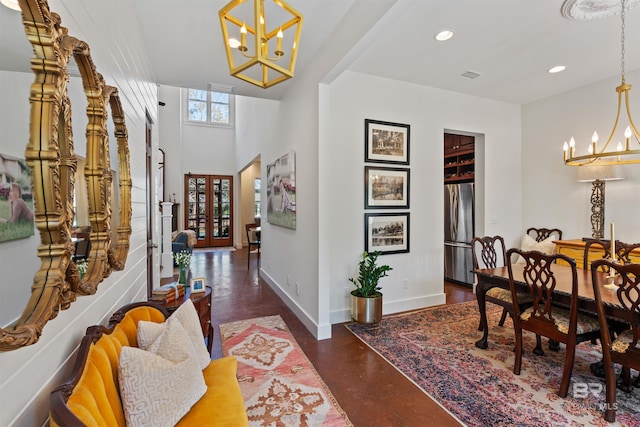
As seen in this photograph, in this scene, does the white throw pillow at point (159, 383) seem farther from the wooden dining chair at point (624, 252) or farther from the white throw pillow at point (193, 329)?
the wooden dining chair at point (624, 252)

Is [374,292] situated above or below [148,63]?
below

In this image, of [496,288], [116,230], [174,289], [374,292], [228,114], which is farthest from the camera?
[228,114]

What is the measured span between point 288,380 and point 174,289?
1.16 m

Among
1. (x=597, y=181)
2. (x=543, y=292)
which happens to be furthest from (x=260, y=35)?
(x=597, y=181)

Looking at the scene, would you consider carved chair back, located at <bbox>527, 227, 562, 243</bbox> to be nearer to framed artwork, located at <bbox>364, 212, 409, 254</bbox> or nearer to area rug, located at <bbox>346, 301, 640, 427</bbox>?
area rug, located at <bbox>346, 301, 640, 427</bbox>

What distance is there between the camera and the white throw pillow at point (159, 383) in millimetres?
1143

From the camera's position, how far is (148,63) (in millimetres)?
3018

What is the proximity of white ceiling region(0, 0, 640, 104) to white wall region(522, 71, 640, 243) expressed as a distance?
0.28 meters

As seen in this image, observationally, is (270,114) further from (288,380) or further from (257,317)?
(288,380)

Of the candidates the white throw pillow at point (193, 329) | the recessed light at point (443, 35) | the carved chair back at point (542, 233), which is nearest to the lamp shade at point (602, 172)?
the carved chair back at point (542, 233)

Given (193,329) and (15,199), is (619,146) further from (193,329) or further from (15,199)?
(15,199)

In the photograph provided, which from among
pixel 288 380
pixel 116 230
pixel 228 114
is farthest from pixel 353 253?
pixel 228 114

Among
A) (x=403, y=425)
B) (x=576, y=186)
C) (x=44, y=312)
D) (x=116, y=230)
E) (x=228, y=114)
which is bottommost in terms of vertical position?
(x=403, y=425)

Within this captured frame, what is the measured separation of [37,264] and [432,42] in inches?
136
